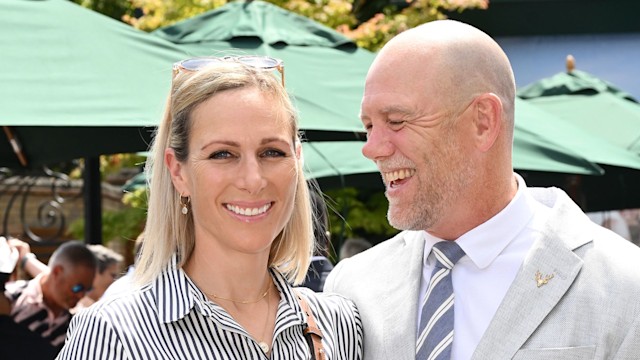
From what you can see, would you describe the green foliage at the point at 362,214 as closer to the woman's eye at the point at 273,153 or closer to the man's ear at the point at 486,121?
the man's ear at the point at 486,121

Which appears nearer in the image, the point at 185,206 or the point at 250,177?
the point at 250,177

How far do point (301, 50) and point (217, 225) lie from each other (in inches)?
131

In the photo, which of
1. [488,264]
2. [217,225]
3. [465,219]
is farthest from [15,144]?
[488,264]

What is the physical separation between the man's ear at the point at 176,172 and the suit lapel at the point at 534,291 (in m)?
0.93

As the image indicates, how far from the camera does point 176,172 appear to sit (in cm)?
314

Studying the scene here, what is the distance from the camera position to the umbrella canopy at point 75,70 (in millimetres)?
4648

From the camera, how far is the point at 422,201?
10.6ft

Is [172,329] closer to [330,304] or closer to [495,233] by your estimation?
[330,304]

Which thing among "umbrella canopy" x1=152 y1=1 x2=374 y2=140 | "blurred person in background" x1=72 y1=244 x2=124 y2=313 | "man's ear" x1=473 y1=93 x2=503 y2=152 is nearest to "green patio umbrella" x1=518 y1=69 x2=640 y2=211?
"umbrella canopy" x1=152 y1=1 x2=374 y2=140

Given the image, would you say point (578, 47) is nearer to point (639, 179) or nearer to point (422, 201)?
point (639, 179)

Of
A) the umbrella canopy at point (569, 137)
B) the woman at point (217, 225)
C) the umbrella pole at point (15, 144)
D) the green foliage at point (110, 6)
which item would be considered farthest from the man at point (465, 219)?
the green foliage at point (110, 6)

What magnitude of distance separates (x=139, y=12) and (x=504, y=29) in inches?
211

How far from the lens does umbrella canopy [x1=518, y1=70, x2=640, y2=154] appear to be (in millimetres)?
9109

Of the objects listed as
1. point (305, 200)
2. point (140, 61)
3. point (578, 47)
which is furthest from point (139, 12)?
point (305, 200)
